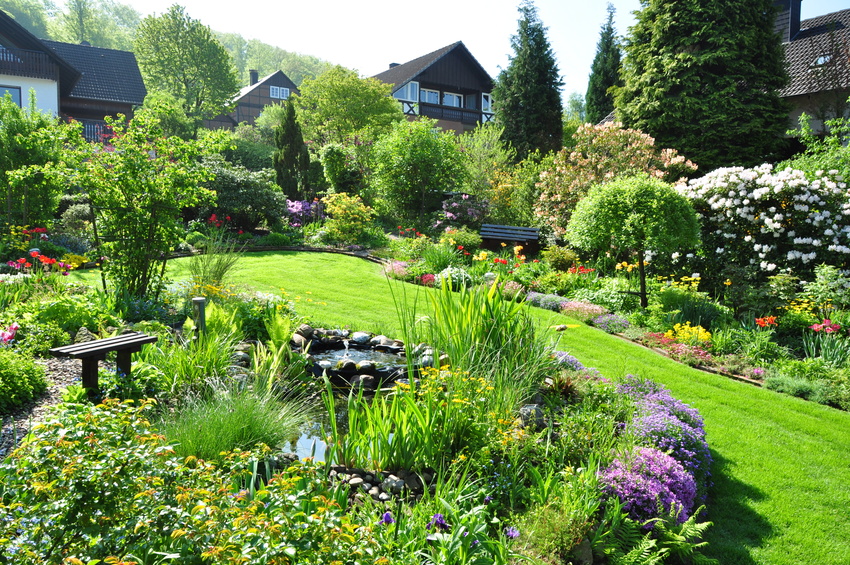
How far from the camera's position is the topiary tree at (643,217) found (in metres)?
8.47

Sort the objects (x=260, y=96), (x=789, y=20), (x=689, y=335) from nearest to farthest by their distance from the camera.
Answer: (x=689, y=335), (x=789, y=20), (x=260, y=96)

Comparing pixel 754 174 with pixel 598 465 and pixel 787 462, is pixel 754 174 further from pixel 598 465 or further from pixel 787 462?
pixel 598 465

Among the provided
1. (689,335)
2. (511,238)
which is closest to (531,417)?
(689,335)

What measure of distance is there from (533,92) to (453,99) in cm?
1571

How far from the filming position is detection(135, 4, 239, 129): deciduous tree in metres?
35.3

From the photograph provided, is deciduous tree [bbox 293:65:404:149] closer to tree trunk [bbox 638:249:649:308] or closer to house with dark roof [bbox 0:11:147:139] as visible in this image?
house with dark roof [bbox 0:11:147:139]

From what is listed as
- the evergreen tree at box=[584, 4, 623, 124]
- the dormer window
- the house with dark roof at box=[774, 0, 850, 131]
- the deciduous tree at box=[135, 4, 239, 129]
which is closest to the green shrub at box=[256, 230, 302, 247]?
the house with dark roof at box=[774, 0, 850, 131]

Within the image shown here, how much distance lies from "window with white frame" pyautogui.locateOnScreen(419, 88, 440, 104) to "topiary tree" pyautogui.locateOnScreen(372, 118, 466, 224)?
1858 centimetres

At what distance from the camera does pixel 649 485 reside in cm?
351

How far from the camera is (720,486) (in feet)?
14.0

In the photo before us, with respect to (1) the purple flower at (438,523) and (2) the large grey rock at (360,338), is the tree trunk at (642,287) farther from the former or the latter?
(1) the purple flower at (438,523)

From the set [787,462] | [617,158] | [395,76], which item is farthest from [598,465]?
[395,76]

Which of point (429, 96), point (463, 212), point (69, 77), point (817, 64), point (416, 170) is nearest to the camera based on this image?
point (463, 212)

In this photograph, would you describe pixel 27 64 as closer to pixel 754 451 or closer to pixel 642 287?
pixel 642 287
